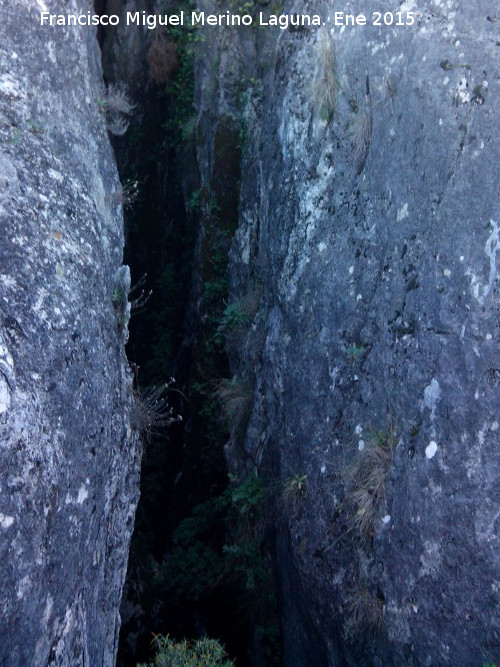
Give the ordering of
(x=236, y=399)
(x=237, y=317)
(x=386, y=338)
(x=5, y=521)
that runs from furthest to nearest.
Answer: (x=237, y=317), (x=236, y=399), (x=386, y=338), (x=5, y=521)

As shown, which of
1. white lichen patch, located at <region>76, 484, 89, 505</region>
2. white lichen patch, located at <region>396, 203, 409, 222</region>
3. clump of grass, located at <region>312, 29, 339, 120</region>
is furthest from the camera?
clump of grass, located at <region>312, 29, 339, 120</region>

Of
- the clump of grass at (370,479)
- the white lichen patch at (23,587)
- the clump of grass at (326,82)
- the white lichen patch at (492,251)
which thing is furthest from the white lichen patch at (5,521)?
the clump of grass at (326,82)

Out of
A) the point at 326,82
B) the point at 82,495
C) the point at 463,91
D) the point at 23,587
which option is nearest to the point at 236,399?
the point at 82,495

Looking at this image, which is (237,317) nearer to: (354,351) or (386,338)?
(354,351)

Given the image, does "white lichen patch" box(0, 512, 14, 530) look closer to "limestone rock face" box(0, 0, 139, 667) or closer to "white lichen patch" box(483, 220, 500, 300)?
"limestone rock face" box(0, 0, 139, 667)

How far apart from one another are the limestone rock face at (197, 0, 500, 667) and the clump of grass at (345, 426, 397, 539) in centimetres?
2

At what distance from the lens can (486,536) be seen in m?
4.28

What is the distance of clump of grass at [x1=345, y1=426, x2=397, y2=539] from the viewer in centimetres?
482

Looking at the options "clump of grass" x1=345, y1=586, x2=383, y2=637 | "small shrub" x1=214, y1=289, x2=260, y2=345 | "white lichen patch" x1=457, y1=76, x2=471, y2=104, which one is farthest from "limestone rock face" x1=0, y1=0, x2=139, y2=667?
"white lichen patch" x1=457, y1=76, x2=471, y2=104

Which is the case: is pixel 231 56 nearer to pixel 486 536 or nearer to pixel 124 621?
pixel 486 536

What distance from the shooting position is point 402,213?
16.9ft

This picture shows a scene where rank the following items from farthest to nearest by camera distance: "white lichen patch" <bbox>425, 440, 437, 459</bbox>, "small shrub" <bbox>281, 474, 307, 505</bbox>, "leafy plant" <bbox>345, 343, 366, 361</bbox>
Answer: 1. "small shrub" <bbox>281, 474, 307, 505</bbox>
2. "leafy plant" <bbox>345, 343, 366, 361</bbox>
3. "white lichen patch" <bbox>425, 440, 437, 459</bbox>

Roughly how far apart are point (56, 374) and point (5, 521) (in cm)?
100

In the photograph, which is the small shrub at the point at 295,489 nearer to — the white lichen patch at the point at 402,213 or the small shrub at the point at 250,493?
the small shrub at the point at 250,493
